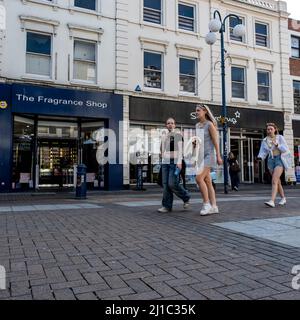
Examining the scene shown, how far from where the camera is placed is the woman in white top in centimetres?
637

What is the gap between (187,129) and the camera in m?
18.3

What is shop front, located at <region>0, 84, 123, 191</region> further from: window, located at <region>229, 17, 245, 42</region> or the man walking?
the man walking

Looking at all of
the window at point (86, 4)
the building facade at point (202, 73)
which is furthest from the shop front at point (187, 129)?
the window at point (86, 4)

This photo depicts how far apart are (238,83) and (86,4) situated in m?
9.66

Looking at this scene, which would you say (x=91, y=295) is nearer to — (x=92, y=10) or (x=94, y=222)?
(x=94, y=222)

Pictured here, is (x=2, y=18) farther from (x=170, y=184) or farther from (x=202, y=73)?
(x=170, y=184)

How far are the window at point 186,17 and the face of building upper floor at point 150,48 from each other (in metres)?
0.05

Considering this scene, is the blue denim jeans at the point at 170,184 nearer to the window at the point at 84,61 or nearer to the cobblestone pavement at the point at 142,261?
the cobblestone pavement at the point at 142,261

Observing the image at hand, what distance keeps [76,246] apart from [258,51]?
20.1 m

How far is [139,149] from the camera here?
56.0 ft

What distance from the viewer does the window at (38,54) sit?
1498 centimetres

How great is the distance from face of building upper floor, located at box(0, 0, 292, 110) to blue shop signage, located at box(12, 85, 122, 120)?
60cm
